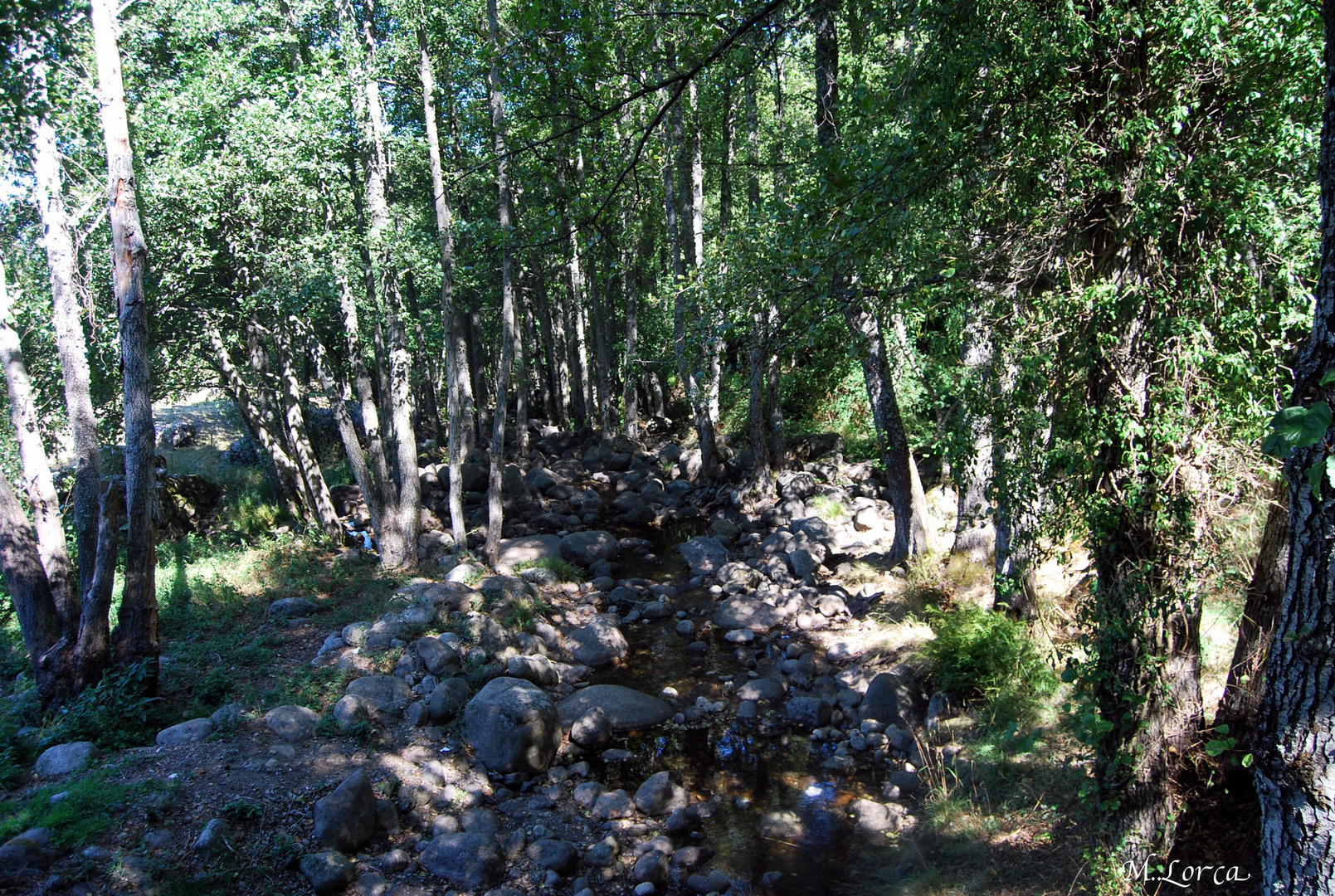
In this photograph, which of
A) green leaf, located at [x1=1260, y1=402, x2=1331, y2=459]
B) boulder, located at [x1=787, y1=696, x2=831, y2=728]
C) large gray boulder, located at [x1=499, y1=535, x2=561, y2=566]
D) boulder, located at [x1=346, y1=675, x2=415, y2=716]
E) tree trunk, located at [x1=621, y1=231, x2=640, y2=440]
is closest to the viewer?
green leaf, located at [x1=1260, y1=402, x2=1331, y2=459]

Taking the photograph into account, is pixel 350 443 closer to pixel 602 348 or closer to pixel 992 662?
pixel 602 348

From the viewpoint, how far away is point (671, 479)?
21672 mm

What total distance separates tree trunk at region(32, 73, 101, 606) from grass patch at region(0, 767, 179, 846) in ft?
7.66

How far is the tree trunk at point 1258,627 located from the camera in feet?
15.9

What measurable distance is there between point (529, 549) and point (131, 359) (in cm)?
807

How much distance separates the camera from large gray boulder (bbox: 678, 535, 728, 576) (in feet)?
47.0

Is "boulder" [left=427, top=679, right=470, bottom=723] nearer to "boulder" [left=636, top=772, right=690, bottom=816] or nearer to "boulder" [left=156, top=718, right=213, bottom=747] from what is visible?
"boulder" [left=156, top=718, right=213, bottom=747]

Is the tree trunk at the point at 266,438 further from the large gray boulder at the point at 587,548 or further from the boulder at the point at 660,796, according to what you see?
the boulder at the point at 660,796

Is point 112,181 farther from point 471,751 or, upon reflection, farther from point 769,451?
point 769,451

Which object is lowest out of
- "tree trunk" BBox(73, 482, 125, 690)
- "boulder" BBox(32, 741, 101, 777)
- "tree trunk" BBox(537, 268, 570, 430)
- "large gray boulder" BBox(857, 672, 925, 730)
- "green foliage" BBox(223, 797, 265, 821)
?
"large gray boulder" BBox(857, 672, 925, 730)

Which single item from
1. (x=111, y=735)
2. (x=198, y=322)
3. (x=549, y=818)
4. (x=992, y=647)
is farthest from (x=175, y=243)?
(x=992, y=647)

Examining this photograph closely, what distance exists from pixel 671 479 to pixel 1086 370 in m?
17.1

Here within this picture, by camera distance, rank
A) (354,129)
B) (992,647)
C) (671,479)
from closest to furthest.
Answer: (992,647), (354,129), (671,479)

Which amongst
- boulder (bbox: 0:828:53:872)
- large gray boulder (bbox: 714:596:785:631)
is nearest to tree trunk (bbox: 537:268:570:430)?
large gray boulder (bbox: 714:596:785:631)
